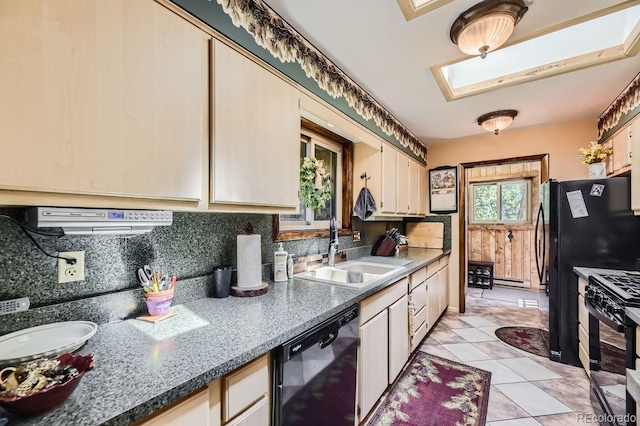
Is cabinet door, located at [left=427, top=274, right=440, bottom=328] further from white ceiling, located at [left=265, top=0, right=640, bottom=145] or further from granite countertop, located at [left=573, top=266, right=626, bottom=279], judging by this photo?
white ceiling, located at [left=265, top=0, right=640, bottom=145]

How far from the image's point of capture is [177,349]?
845mm

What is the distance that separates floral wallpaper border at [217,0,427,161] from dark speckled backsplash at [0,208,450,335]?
971 mm

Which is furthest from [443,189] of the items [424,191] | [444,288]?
[444,288]

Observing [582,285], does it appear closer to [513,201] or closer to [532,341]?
[532,341]

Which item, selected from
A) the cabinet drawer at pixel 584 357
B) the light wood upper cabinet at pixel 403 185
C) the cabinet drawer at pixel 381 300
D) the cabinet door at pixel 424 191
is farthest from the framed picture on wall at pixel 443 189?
the cabinet drawer at pixel 381 300

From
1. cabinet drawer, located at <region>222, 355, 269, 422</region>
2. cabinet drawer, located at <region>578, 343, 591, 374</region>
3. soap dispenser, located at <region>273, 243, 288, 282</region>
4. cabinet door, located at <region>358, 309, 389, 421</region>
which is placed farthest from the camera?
cabinet drawer, located at <region>578, 343, 591, 374</region>

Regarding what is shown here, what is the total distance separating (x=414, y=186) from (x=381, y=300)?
6.96ft

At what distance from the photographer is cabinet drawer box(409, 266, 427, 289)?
2.31 meters

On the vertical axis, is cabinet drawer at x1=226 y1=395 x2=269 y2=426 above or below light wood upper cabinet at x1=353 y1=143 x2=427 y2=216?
below

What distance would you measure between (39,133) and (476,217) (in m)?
6.56

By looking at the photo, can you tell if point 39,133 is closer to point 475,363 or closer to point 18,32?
point 18,32

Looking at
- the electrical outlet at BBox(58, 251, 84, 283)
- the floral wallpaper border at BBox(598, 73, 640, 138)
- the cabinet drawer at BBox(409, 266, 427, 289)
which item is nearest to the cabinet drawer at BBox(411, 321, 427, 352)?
the cabinet drawer at BBox(409, 266, 427, 289)

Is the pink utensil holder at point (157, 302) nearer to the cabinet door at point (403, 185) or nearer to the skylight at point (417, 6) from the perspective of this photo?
the skylight at point (417, 6)

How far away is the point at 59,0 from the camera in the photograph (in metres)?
0.73
